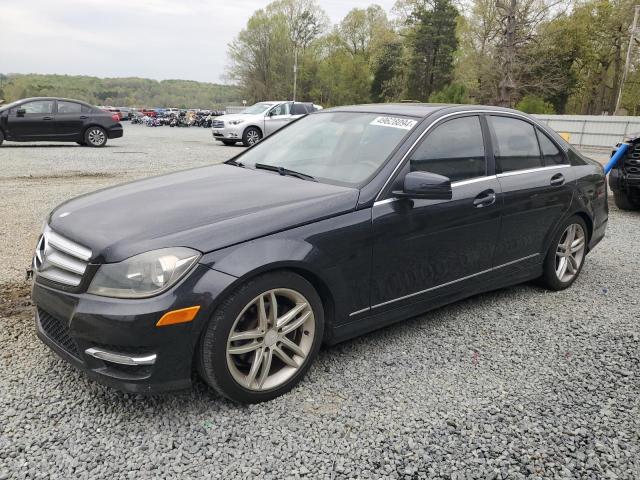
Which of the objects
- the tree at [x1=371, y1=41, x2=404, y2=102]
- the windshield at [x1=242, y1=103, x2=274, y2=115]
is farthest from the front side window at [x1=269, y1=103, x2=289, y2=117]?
the tree at [x1=371, y1=41, x2=404, y2=102]

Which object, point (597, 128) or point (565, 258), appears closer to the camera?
point (565, 258)

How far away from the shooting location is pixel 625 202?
862cm

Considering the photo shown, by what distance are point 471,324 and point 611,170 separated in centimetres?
594

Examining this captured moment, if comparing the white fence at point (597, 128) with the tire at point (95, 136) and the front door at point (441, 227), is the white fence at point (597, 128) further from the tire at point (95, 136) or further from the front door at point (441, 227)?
the front door at point (441, 227)

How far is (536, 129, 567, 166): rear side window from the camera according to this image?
14.4 feet

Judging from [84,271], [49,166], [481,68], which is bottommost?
[49,166]

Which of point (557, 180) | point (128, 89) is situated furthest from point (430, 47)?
point (557, 180)

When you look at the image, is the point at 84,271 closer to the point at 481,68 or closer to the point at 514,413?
the point at 514,413

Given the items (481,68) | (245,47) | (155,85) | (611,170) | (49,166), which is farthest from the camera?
(155,85)

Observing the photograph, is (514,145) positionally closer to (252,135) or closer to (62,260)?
(62,260)

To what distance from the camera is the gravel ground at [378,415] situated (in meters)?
2.32

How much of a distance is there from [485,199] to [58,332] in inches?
110

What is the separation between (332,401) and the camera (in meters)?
2.82

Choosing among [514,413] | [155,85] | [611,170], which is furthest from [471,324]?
[155,85]
